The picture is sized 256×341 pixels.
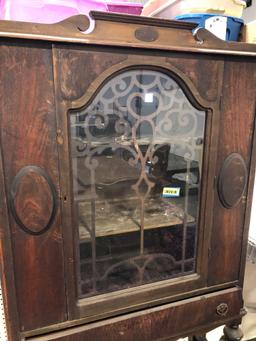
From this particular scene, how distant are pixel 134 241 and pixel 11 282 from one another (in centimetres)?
31

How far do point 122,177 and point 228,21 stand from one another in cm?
47

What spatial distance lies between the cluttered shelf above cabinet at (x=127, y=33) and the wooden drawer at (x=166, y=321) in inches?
25.6

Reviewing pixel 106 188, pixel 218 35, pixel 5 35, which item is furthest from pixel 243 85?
pixel 5 35

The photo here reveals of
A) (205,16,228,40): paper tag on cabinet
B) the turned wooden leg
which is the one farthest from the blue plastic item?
the turned wooden leg

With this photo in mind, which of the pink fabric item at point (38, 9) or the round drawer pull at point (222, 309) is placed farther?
the round drawer pull at point (222, 309)

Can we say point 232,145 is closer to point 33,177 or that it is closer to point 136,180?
point 136,180

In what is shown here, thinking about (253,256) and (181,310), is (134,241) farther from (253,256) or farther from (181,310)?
(253,256)

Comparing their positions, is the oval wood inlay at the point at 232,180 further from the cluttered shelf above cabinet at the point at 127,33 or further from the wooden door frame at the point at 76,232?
the cluttered shelf above cabinet at the point at 127,33

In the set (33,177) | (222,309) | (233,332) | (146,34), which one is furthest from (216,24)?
(233,332)

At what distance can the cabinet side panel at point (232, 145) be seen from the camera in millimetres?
736

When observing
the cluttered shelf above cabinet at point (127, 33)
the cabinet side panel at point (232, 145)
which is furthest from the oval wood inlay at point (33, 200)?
the cabinet side panel at point (232, 145)

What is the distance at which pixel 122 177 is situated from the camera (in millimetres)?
735

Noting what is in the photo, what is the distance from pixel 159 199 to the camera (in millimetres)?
789

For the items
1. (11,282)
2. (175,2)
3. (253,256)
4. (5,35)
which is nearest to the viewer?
(5,35)
